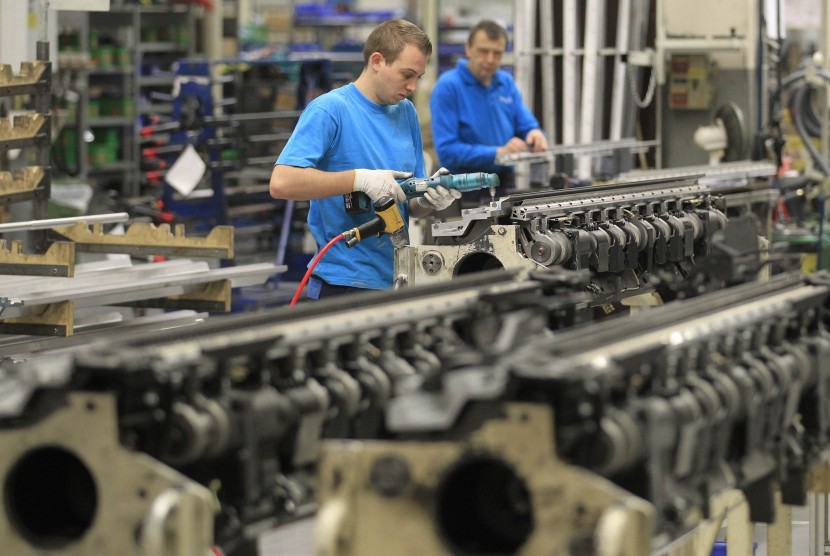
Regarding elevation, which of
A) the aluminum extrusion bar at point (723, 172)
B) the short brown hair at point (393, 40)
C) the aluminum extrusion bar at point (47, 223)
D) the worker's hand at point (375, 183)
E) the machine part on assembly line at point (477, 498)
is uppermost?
the short brown hair at point (393, 40)

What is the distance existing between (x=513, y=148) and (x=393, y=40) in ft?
6.17

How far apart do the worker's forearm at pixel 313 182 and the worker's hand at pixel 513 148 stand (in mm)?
1972

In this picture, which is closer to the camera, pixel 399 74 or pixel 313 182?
pixel 313 182

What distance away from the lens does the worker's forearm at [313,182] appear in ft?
12.4

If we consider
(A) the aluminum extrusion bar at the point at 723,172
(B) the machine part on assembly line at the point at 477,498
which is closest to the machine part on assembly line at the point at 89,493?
(B) the machine part on assembly line at the point at 477,498

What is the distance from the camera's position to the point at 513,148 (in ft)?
19.0

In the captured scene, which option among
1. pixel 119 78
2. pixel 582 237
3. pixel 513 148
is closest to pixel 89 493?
pixel 582 237

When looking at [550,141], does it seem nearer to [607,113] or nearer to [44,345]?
[607,113]

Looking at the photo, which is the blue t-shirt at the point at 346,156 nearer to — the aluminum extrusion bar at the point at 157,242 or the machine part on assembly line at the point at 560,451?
the aluminum extrusion bar at the point at 157,242

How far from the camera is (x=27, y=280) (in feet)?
13.4

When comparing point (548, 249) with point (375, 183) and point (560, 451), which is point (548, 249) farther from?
point (560, 451)

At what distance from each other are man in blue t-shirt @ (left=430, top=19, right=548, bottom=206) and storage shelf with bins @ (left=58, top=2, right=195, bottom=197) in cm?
503

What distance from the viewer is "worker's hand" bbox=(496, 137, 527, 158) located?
5691 millimetres

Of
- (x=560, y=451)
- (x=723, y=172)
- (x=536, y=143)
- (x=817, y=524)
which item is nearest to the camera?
(x=560, y=451)
